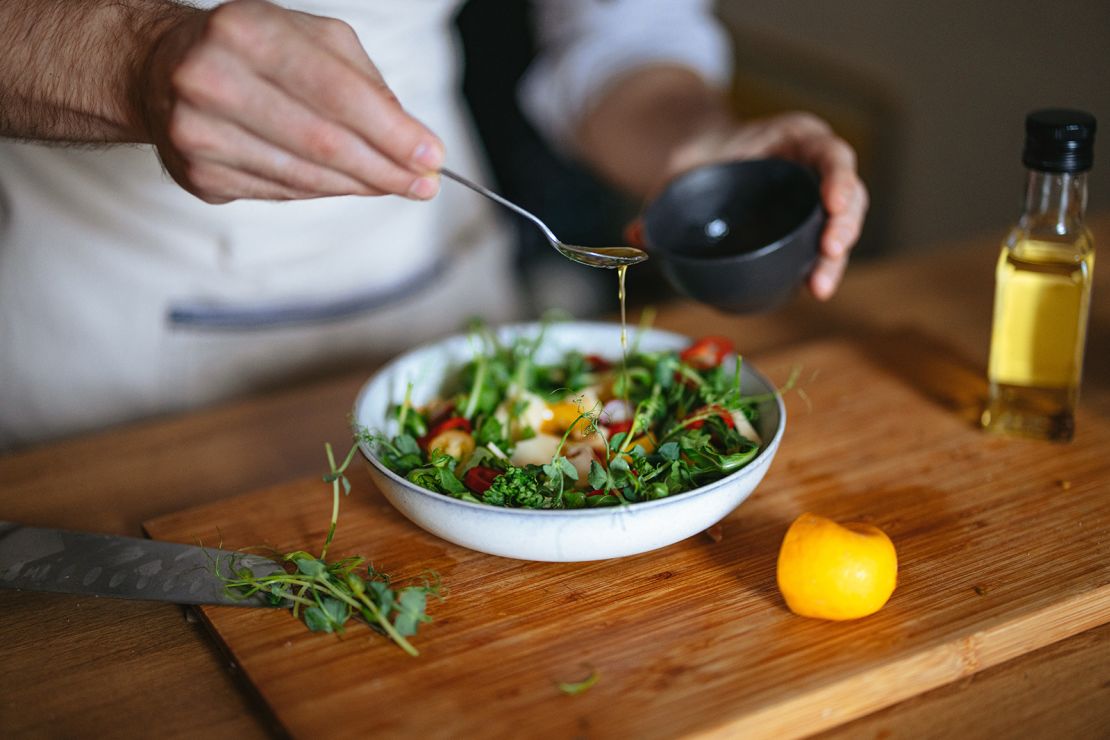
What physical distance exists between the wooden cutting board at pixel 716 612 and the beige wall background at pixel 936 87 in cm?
140

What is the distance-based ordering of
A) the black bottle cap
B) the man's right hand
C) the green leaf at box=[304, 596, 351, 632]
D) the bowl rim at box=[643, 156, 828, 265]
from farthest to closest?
the bowl rim at box=[643, 156, 828, 265]
the black bottle cap
the green leaf at box=[304, 596, 351, 632]
the man's right hand

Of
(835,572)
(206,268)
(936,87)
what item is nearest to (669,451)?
(835,572)

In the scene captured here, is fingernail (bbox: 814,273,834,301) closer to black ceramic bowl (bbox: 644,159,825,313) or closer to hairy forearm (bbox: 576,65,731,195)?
black ceramic bowl (bbox: 644,159,825,313)

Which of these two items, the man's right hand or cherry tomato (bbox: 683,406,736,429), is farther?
cherry tomato (bbox: 683,406,736,429)

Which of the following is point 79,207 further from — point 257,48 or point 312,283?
point 257,48

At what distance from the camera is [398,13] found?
1446mm

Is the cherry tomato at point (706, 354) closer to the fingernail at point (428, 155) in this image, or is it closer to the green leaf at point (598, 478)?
the green leaf at point (598, 478)

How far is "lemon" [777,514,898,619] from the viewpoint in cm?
81

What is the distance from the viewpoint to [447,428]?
1019mm

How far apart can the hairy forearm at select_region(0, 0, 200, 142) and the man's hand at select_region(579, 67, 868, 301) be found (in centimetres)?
72

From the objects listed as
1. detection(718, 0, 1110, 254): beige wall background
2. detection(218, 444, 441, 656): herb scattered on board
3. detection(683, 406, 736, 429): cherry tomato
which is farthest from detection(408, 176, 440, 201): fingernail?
detection(718, 0, 1110, 254): beige wall background

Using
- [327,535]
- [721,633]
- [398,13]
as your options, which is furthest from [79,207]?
[721,633]

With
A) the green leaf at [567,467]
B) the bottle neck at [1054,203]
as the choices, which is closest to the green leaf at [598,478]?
the green leaf at [567,467]

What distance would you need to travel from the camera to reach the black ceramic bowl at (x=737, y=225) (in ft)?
3.64
